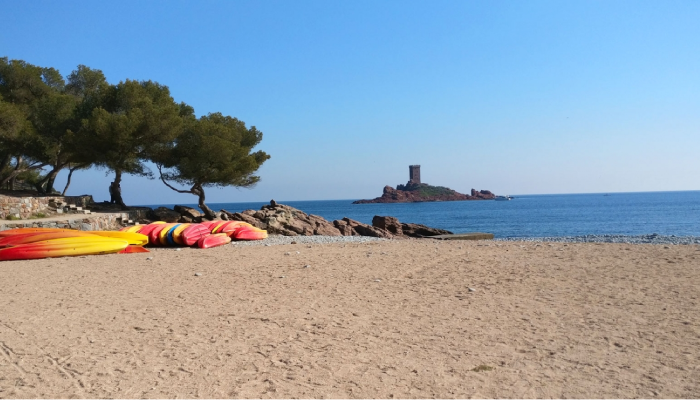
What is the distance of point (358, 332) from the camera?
546 cm

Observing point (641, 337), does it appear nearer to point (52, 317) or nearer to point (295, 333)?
point (295, 333)

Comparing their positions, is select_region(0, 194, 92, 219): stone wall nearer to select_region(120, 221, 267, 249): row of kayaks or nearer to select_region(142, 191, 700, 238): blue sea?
select_region(120, 221, 267, 249): row of kayaks

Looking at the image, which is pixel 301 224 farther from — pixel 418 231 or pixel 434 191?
pixel 434 191

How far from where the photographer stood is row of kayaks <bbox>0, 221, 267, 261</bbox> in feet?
41.4

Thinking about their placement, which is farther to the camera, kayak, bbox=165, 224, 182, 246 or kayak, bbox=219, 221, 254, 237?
kayak, bbox=219, 221, 254, 237

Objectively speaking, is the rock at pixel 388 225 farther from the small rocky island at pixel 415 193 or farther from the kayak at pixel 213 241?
the small rocky island at pixel 415 193

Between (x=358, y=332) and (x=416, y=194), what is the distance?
147840 millimetres

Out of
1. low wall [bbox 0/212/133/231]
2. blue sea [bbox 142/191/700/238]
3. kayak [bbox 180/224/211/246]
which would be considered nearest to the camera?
kayak [bbox 180/224/211/246]

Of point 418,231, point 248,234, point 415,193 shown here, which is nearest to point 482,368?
point 248,234

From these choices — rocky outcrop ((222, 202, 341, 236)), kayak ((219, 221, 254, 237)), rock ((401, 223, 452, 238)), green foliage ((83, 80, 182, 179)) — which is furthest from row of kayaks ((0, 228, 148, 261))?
rock ((401, 223, 452, 238))

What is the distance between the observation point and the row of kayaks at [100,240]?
12.6 metres

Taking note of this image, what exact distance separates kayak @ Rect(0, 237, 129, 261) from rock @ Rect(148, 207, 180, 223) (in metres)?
10.9

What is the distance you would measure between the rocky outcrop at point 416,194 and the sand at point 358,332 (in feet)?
467

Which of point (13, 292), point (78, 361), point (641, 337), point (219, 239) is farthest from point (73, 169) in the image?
point (641, 337)
